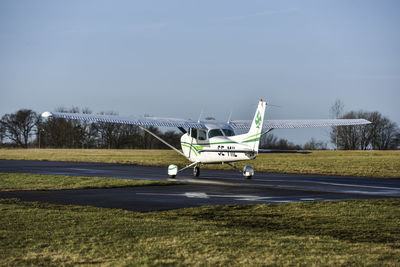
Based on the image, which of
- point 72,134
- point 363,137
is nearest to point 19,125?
point 72,134

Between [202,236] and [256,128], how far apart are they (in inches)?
506

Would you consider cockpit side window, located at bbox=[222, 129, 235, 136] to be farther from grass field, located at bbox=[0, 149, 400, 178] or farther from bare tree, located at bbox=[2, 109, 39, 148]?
bare tree, located at bbox=[2, 109, 39, 148]

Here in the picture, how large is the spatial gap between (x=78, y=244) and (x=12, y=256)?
112 cm

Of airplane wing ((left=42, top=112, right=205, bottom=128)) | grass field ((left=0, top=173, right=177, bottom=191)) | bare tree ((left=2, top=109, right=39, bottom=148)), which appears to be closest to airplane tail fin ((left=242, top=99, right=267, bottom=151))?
airplane wing ((left=42, top=112, right=205, bottom=128))

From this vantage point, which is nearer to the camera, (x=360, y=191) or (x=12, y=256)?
(x=12, y=256)

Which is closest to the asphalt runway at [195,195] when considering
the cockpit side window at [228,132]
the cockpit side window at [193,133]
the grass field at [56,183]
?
the grass field at [56,183]

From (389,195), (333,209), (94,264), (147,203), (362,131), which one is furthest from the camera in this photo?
(362,131)

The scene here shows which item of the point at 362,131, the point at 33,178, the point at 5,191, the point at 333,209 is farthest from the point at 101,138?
the point at 333,209

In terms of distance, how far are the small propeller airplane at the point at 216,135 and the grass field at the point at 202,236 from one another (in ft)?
28.3

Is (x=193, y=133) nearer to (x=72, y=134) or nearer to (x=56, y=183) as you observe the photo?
(x=56, y=183)

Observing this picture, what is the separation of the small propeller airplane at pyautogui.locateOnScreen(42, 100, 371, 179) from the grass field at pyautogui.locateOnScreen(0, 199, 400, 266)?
863cm

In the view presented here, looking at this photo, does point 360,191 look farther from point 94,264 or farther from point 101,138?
point 101,138

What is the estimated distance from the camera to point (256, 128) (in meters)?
21.6

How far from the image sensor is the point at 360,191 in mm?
18656
